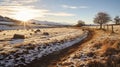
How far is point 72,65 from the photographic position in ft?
Answer: 52.5

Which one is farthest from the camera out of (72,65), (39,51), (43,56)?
(39,51)

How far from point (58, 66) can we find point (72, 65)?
1.13 metres

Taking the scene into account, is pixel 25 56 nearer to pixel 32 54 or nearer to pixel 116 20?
pixel 32 54

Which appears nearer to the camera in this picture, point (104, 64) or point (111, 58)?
point (104, 64)

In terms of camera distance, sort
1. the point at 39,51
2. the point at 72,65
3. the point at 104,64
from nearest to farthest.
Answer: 1. the point at 104,64
2. the point at 72,65
3. the point at 39,51

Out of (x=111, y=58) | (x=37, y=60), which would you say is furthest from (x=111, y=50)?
(x=37, y=60)

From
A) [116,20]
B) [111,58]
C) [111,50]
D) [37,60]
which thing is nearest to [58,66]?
[37,60]

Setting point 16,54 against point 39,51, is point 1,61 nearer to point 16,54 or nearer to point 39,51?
point 16,54

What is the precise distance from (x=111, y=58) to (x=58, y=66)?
13.4 feet

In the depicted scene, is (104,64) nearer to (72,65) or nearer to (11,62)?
(72,65)

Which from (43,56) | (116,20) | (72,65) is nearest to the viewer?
(72,65)

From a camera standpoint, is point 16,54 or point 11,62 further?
point 16,54

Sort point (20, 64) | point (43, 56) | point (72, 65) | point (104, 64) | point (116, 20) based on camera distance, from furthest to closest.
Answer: point (116, 20)
point (43, 56)
point (20, 64)
point (72, 65)
point (104, 64)

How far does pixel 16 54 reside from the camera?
19578 mm
